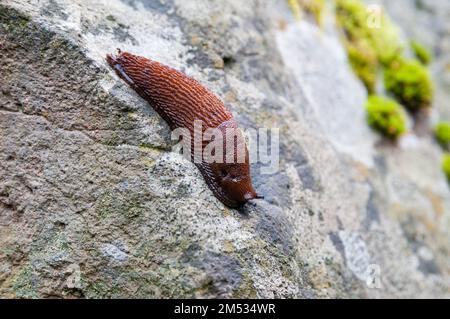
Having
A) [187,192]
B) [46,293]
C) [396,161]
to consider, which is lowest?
[396,161]

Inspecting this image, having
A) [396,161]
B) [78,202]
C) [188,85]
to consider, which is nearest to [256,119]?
[188,85]

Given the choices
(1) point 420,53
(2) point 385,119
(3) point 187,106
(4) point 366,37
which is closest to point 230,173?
(3) point 187,106

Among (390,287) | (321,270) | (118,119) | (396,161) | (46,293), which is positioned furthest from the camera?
(396,161)

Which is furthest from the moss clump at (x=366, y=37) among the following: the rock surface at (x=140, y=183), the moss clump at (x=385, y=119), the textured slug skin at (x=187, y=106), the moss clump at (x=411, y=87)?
the textured slug skin at (x=187, y=106)

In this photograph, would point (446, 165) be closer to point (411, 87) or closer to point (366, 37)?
point (411, 87)

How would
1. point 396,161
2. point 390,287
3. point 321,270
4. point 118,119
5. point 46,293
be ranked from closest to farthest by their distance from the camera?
point 46,293 → point 118,119 → point 321,270 → point 390,287 → point 396,161

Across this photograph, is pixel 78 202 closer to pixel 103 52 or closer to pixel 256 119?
pixel 103 52

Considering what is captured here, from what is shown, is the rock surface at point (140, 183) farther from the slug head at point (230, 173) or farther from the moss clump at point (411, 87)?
the moss clump at point (411, 87)
